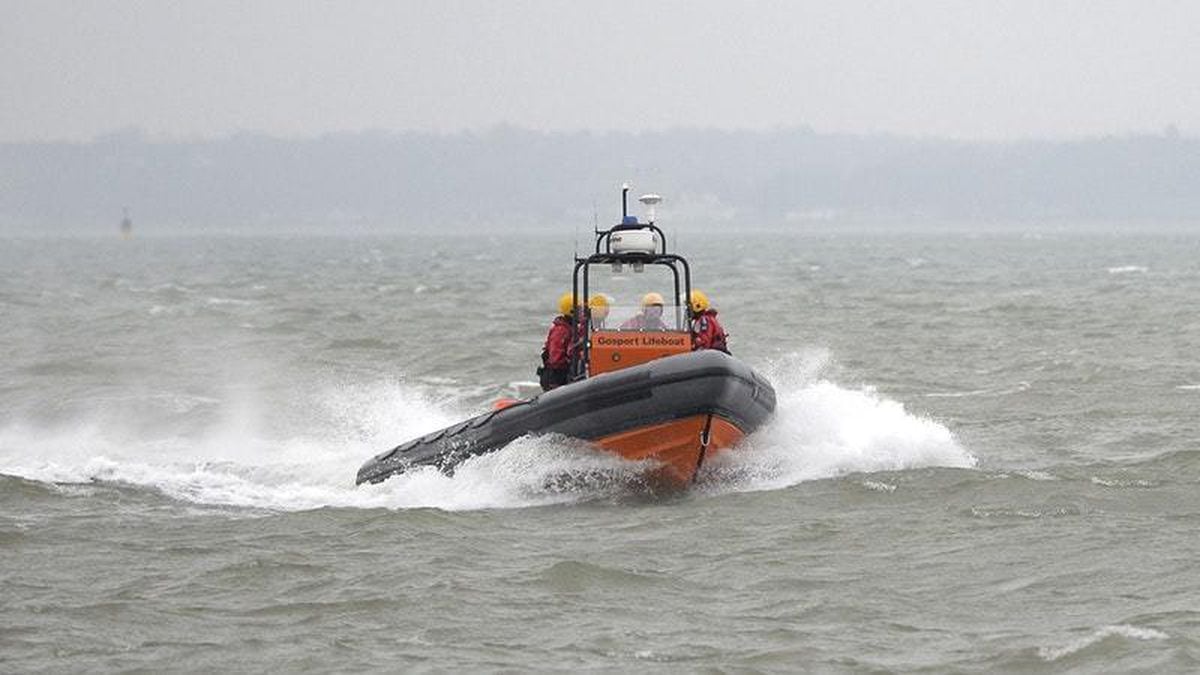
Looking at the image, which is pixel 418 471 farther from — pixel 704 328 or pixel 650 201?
pixel 650 201

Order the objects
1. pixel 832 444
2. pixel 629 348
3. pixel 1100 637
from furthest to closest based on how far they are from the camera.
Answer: pixel 832 444
pixel 629 348
pixel 1100 637

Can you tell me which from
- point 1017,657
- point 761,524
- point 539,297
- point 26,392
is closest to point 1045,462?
point 761,524

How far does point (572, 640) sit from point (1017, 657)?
7.48ft

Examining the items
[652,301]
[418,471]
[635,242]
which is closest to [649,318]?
[652,301]

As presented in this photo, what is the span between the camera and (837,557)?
473 inches

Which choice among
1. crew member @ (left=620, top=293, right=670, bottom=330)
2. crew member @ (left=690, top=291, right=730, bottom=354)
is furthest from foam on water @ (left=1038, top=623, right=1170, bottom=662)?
crew member @ (left=620, top=293, right=670, bottom=330)

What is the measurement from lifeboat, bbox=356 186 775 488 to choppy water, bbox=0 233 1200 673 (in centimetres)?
23

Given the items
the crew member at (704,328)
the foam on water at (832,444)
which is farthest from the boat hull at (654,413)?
the crew member at (704,328)

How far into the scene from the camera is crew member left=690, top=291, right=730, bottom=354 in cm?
1520

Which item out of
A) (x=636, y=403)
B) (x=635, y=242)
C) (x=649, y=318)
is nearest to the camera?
(x=636, y=403)

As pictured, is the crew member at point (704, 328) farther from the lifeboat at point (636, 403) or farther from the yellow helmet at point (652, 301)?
the yellow helmet at point (652, 301)

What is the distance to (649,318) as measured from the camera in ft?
49.9

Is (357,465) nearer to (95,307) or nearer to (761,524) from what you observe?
(761,524)

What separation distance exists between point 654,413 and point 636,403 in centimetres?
15
